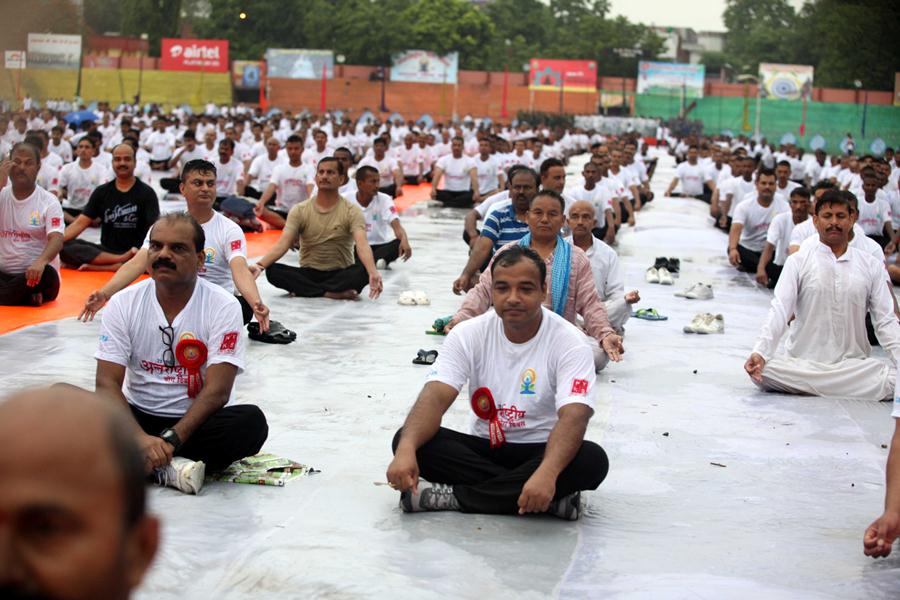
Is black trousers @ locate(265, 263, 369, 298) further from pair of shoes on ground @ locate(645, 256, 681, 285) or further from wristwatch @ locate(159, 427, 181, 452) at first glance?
wristwatch @ locate(159, 427, 181, 452)

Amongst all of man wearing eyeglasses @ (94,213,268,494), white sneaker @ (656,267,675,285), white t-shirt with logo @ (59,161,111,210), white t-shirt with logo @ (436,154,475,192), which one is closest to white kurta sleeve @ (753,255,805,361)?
man wearing eyeglasses @ (94,213,268,494)

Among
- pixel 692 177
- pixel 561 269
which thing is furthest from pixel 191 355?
pixel 692 177

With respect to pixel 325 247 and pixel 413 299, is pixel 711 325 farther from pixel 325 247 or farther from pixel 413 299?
pixel 325 247

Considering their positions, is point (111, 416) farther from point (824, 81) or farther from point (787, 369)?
point (824, 81)

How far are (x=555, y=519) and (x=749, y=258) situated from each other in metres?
10.9

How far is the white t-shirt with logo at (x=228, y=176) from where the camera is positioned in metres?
19.7

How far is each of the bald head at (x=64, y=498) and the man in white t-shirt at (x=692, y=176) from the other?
1050 inches

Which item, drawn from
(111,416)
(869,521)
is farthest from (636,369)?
(111,416)

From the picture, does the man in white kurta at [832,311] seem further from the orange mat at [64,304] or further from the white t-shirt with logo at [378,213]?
the white t-shirt with logo at [378,213]

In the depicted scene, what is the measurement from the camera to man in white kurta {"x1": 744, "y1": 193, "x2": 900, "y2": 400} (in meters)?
8.67

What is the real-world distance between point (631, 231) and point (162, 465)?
1545 centimetres

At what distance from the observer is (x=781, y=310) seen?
854cm

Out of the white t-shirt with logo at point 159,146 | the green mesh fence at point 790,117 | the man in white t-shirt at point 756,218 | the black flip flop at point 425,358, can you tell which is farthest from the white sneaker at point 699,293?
the green mesh fence at point 790,117

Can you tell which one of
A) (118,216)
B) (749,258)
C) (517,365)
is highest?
(118,216)
